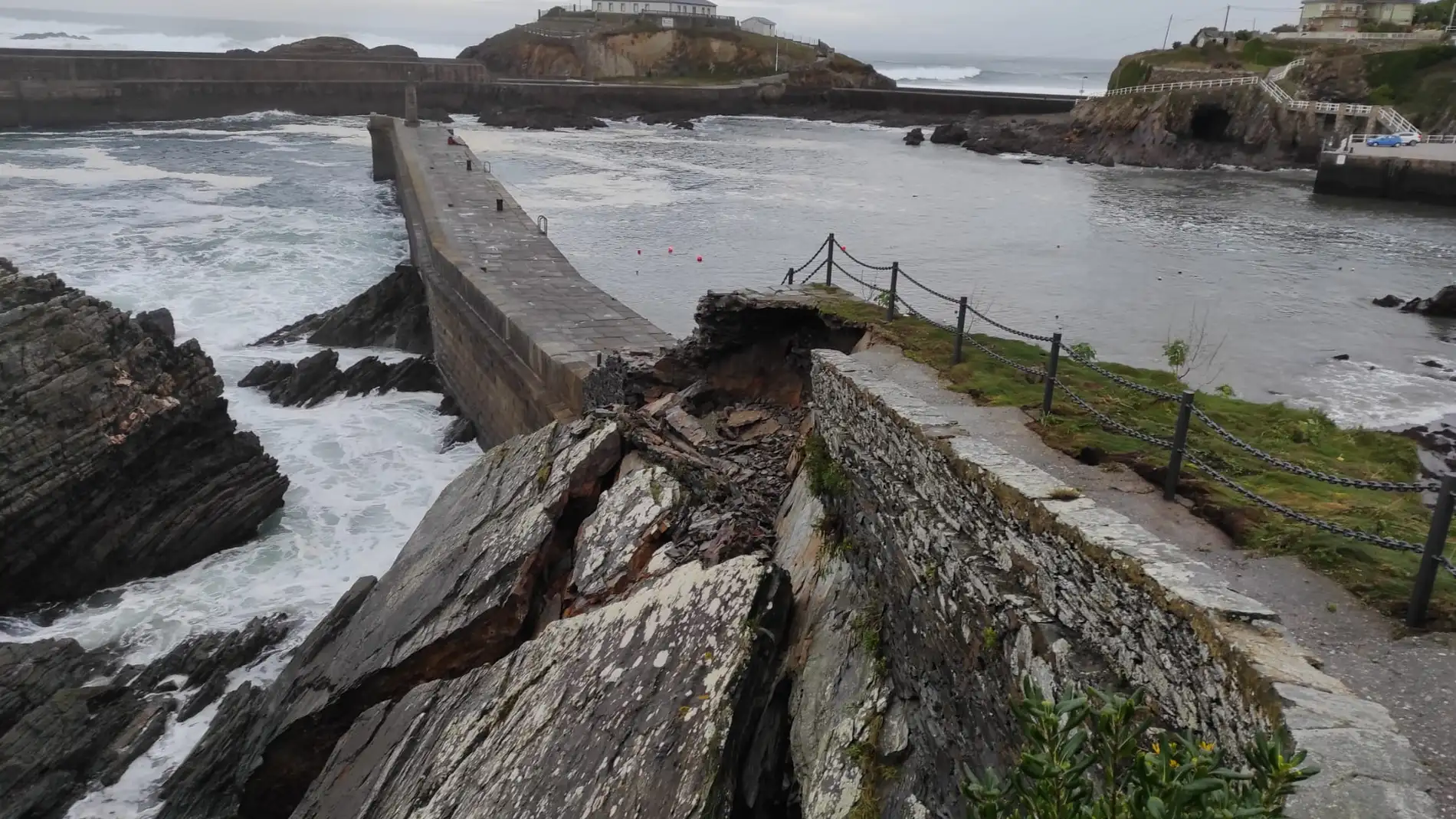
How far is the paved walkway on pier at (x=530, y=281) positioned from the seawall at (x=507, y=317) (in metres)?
0.02

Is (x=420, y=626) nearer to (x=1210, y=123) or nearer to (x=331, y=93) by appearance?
(x=1210, y=123)

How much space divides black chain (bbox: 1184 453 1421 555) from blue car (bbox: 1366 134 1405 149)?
3571 centimetres

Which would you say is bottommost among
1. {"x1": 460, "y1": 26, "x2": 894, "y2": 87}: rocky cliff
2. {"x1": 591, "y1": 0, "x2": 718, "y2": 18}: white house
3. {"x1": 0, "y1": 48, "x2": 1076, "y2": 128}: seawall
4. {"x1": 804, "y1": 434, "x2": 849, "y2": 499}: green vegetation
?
{"x1": 804, "y1": 434, "x2": 849, "y2": 499}: green vegetation

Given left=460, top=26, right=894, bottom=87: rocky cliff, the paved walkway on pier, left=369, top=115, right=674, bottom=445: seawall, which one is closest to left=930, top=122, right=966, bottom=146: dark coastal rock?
left=460, top=26, right=894, bottom=87: rocky cliff

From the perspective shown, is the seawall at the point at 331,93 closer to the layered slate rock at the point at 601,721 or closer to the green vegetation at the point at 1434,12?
the green vegetation at the point at 1434,12

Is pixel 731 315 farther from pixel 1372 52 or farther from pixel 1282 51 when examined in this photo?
pixel 1282 51

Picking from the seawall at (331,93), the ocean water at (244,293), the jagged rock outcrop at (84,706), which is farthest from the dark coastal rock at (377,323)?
the seawall at (331,93)

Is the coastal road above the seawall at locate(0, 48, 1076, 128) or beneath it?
beneath

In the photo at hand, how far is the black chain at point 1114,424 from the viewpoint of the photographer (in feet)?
15.6

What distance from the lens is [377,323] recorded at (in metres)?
18.6

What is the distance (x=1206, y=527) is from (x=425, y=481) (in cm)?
1109

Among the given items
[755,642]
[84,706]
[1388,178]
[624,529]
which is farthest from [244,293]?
[1388,178]

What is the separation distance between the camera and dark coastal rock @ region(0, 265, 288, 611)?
9859 mm

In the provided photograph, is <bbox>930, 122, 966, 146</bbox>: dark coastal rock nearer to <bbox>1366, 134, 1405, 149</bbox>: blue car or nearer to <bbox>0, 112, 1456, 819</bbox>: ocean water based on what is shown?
<bbox>0, 112, 1456, 819</bbox>: ocean water
